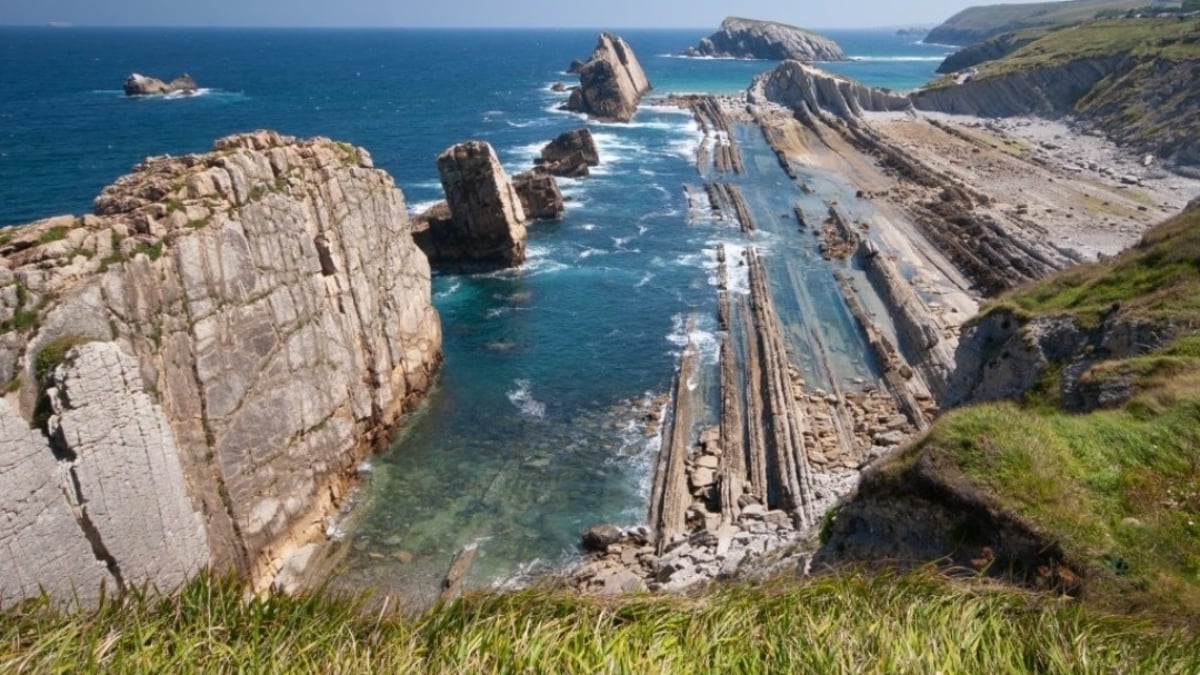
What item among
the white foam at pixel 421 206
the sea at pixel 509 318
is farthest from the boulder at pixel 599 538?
the white foam at pixel 421 206

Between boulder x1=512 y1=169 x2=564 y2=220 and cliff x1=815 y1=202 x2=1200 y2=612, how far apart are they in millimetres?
48764

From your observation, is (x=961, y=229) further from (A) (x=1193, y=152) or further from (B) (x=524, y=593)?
(B) (x=524, y=593)

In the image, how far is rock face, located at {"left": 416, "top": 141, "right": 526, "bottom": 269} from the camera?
53812 mm

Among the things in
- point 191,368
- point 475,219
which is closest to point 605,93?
point 475,219

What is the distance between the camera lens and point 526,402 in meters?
37.6

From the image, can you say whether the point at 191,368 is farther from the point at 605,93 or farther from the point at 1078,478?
the point at 605,93

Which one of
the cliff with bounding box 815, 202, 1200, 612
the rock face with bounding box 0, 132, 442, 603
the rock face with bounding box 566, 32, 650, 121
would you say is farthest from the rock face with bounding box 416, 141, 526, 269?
the rock face with bounding box 566, 32, 650, 121

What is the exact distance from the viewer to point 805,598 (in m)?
10.2

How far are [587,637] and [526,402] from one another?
2856 centimetres

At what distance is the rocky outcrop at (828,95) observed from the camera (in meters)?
119

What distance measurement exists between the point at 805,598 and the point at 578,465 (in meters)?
22.7

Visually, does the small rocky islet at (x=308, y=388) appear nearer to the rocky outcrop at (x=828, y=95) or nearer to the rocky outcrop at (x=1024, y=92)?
the rocky outcrop at (x=1024, y=92)

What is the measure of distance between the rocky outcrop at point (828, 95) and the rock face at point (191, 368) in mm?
101288

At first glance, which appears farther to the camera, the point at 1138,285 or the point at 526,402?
the point at 526,402
